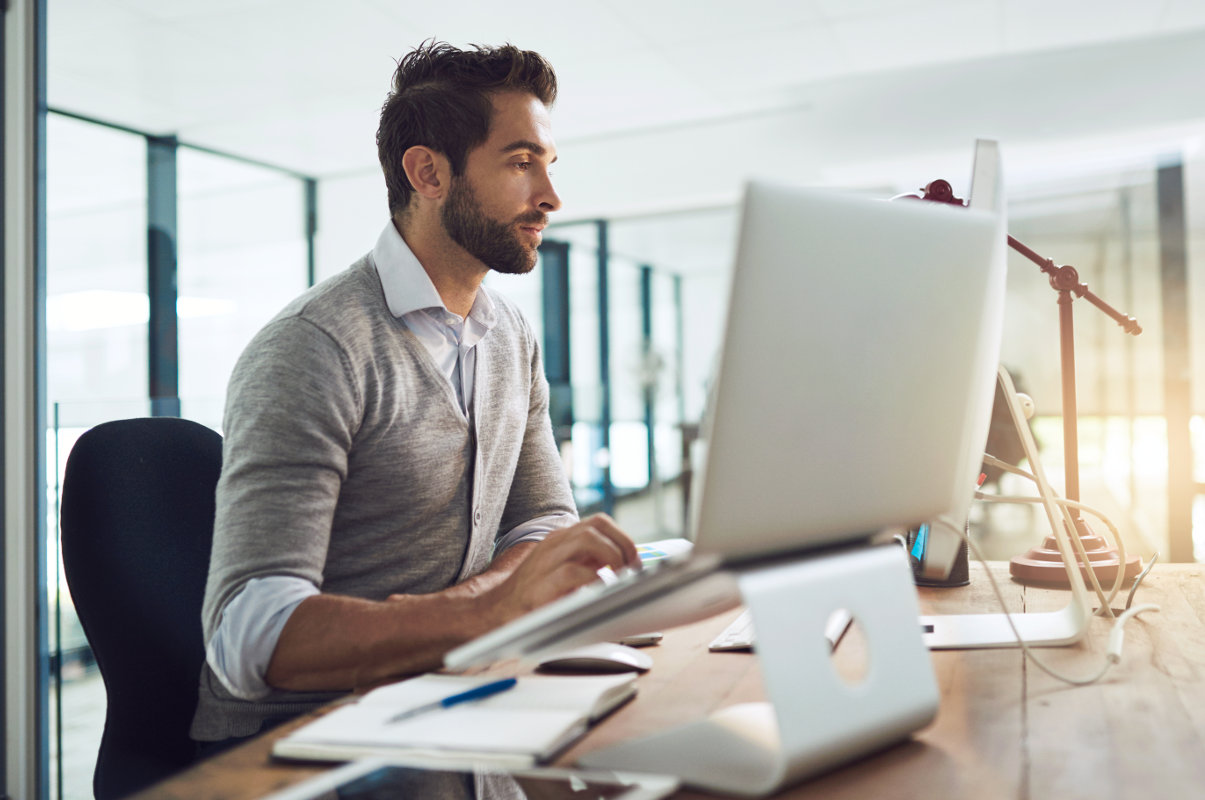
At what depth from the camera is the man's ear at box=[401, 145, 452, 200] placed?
55.8 inches

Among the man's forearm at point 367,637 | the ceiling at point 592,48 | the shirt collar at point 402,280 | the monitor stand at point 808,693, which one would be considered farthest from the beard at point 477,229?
the ceiling at point 592,48

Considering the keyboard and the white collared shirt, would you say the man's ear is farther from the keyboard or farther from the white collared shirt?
the keyboard

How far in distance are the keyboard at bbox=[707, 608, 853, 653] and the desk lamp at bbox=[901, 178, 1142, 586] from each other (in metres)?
0.44

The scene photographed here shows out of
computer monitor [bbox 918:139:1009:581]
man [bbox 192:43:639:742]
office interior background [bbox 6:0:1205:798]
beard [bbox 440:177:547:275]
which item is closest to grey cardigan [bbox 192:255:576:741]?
man [bbox 192:43:639:742]

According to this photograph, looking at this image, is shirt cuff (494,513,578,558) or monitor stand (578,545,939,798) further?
shirt cuff (494,513,578,558)

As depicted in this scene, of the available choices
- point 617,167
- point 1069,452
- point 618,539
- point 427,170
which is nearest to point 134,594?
point 618,539

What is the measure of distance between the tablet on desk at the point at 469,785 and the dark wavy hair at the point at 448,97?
1012mm

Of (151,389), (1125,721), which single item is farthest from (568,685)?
(151,389)

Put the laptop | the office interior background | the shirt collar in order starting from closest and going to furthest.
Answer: the laptop, the shirt collar, the office interior background

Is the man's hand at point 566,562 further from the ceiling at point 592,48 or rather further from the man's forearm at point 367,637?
the ceiling at point 592,48

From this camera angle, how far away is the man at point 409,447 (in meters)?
0.91

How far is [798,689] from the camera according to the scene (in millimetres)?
575

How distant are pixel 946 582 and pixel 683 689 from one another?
2.14 ft

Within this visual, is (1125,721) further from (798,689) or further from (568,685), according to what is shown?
(568,685)
